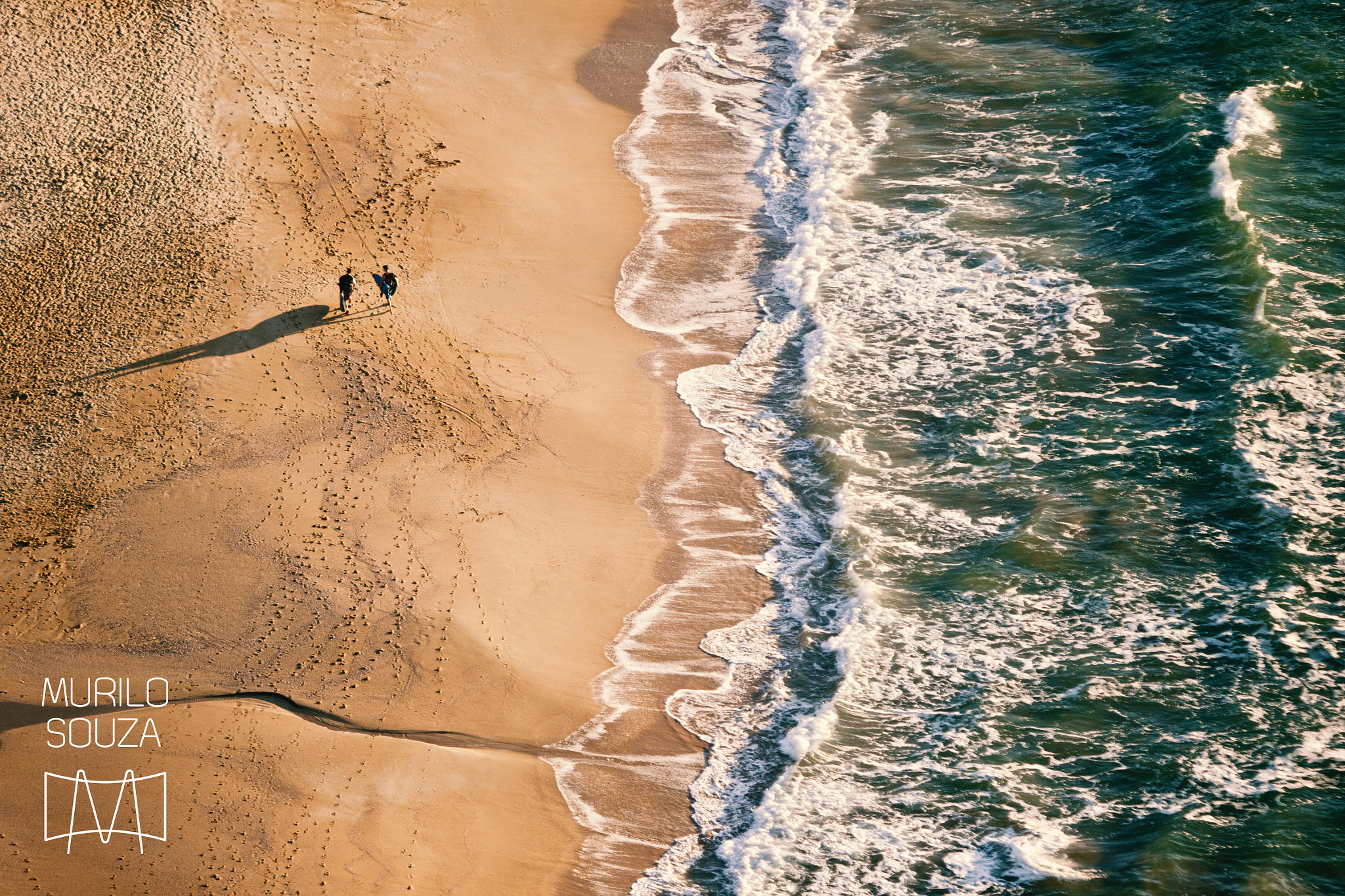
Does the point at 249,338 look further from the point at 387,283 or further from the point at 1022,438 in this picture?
the point at 1022,438

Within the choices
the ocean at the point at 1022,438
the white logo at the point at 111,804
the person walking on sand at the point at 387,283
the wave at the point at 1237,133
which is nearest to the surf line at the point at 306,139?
the person walking on sand at the point at 387,283

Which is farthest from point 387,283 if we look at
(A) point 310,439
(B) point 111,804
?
(B) point 111,804

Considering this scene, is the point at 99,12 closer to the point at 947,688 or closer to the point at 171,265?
the point at 171,265

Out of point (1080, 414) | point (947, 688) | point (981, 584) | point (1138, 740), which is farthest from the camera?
point (1080, 414)

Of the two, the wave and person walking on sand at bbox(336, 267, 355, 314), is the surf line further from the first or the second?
the wave

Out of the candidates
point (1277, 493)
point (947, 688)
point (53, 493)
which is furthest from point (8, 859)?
point (1277, 493)

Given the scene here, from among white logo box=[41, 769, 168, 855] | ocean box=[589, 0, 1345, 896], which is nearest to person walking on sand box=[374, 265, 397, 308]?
ocean box=[589, 0, 1345, 896]
